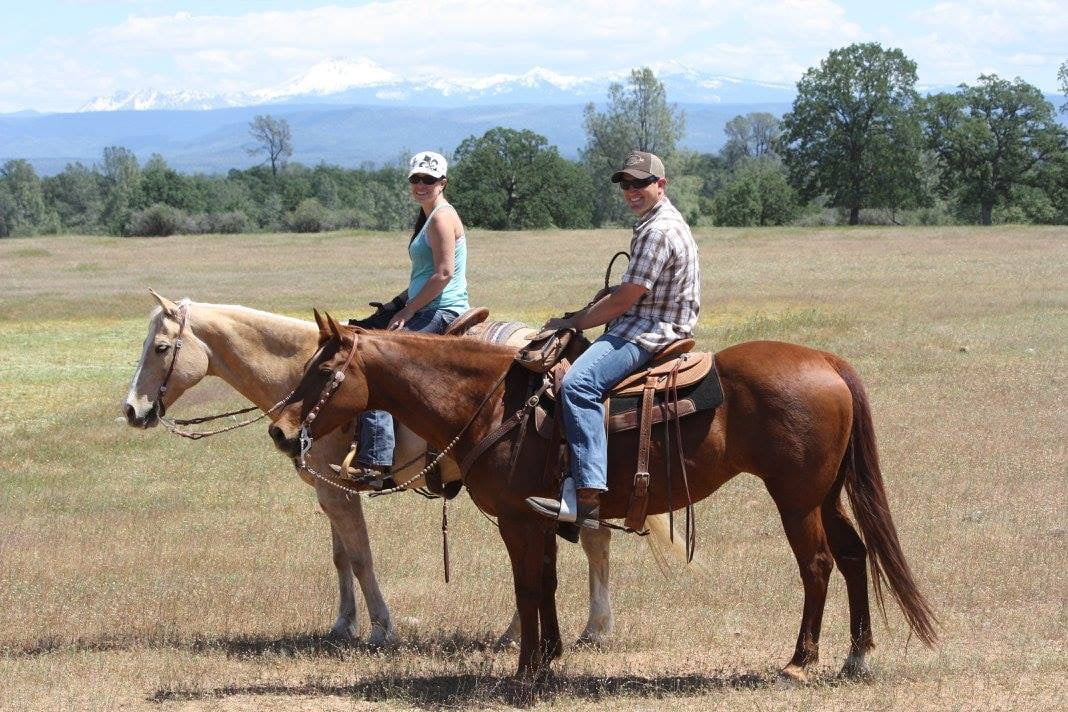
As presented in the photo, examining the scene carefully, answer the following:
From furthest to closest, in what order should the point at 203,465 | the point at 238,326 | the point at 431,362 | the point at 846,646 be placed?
the point at 203,465
the point at 238,326
the point at 846,646
the point at 431,362

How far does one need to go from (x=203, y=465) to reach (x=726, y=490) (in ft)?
22.5

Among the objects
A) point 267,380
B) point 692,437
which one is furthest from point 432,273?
point 692,437

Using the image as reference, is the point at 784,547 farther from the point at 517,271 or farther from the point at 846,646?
the point at 517,271

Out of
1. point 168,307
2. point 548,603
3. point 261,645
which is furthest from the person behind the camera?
point 261,645

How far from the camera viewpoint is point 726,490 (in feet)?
42.6

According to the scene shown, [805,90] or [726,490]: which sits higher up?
[805,90]

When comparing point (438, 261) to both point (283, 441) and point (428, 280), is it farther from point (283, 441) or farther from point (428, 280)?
point (283, 441)

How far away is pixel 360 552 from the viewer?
8.58m

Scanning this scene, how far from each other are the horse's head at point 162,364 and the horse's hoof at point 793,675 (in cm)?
447

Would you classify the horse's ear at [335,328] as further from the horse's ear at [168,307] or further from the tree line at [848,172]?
the tree line at [848,172]

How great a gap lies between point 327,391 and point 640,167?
2270mm

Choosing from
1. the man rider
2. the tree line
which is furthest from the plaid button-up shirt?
the tree line

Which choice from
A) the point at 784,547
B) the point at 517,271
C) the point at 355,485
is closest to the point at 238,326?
the point at 355,485

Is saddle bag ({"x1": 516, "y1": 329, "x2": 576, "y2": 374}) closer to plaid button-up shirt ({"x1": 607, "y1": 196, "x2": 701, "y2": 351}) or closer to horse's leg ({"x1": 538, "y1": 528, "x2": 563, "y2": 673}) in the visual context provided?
plaid button-up shirt ({"x1": 607, "y1": 196, "x2": 701, "y2": 351})
